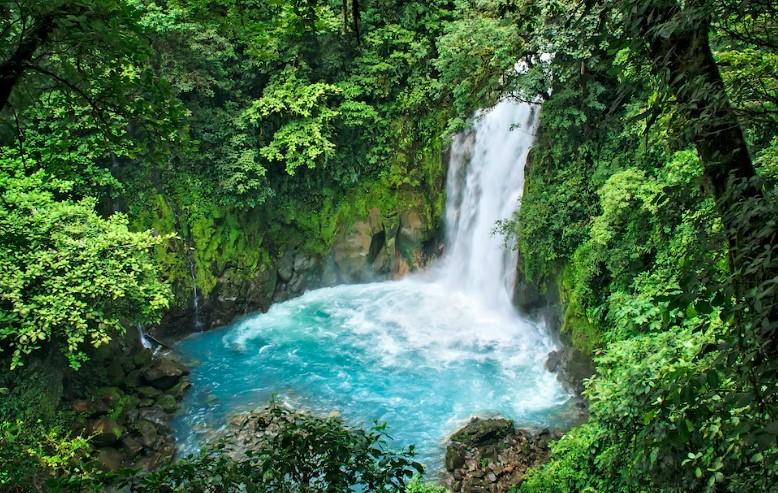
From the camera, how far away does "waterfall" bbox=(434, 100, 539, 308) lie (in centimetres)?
1332

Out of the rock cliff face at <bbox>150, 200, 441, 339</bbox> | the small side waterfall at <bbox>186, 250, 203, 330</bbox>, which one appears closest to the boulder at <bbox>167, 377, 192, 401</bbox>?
the small side waterfall at <bbox>186, 250, 203, 330</bbox>

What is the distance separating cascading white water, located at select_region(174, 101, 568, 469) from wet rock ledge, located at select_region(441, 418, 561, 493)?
1.47 ft

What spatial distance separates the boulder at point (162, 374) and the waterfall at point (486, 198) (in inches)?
300

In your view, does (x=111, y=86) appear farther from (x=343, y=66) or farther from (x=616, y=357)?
(x=343, y=66)

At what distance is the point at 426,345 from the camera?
12734 millimetres

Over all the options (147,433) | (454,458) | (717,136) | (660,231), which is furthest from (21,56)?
(147,433)

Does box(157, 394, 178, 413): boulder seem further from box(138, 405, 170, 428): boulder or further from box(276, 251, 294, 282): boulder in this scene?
box(276, 251, 294, 282): boulder

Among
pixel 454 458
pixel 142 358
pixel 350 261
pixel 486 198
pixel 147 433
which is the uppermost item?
pixel 486 198


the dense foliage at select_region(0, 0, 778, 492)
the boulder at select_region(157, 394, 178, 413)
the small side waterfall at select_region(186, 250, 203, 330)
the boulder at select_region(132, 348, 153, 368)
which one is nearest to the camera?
the dense foliage at select_region(0, 0, 778, 492)

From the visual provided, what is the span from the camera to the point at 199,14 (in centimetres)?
445

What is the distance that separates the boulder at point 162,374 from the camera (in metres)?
11.3

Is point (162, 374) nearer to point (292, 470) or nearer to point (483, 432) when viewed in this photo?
point (483, 432)

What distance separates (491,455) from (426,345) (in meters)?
4.05

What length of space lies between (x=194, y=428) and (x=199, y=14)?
8362mm
